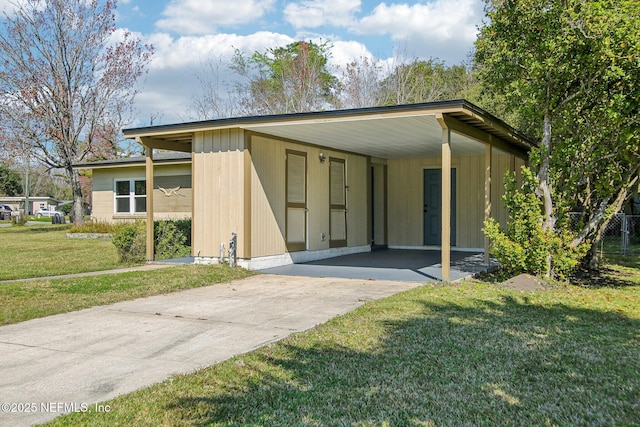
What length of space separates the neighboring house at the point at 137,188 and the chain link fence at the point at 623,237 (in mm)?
11629

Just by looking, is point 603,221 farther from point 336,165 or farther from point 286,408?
point 286,408

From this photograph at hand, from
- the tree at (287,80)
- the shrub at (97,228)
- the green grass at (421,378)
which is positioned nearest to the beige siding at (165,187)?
the shrub at (97,228)

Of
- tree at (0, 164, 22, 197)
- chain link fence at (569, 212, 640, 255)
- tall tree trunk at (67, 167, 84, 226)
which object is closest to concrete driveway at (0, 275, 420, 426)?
chain link fence at (569, 212, 640, 255)

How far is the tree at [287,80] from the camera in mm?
25141

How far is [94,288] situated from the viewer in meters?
7.62

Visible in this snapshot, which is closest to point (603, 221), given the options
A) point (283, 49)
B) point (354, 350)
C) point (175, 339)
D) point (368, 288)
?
point (368, 288)

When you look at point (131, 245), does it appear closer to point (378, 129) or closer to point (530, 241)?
point (378, 129)

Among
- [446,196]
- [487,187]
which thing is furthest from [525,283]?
[487,187]

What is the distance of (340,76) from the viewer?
1015 inches

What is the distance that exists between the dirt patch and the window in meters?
15.0

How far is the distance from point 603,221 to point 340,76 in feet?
60.2

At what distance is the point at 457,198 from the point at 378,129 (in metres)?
5.06

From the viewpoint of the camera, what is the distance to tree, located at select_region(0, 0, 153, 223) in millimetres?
22141

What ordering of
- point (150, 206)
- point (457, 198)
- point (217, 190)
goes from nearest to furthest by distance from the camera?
point (217, 190), point (150, 206), point (457, 198)
